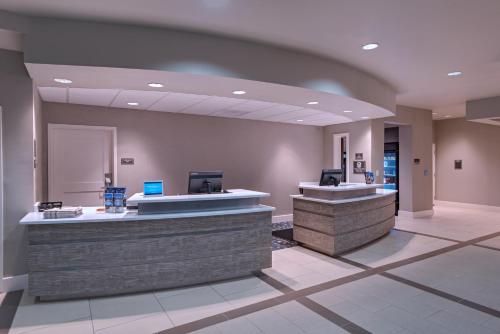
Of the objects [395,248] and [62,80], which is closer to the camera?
[62,80]

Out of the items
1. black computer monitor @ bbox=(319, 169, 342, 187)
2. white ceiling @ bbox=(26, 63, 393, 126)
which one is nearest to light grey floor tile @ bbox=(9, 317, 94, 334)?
white ceiling @ bbox=(26, 63, 393, 126)

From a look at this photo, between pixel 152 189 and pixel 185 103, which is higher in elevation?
pixel 185 103

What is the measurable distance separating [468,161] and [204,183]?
967cm

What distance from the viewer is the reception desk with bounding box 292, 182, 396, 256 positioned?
16.4 ft

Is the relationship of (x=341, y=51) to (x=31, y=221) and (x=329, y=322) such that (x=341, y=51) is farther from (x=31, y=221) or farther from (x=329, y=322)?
(x=31, y=221)

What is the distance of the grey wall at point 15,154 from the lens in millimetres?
3719

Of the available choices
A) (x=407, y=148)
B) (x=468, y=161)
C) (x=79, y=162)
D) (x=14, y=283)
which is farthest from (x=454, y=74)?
(x=14, y=283)

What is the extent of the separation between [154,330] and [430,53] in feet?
15.4

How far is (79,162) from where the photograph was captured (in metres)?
6.02

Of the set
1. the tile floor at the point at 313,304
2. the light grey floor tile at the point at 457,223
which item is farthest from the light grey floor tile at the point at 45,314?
the light grey floor tile at the point at 457,223

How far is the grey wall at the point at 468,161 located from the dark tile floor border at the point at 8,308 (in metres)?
11.8

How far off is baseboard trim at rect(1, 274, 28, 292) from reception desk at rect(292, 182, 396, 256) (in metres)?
4.08

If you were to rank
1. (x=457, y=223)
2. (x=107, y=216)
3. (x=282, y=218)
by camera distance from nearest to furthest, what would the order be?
(x=107, y=216) → (x=457, y=223) → (x=282, y=218)

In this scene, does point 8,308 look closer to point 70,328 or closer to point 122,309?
point 70,328
